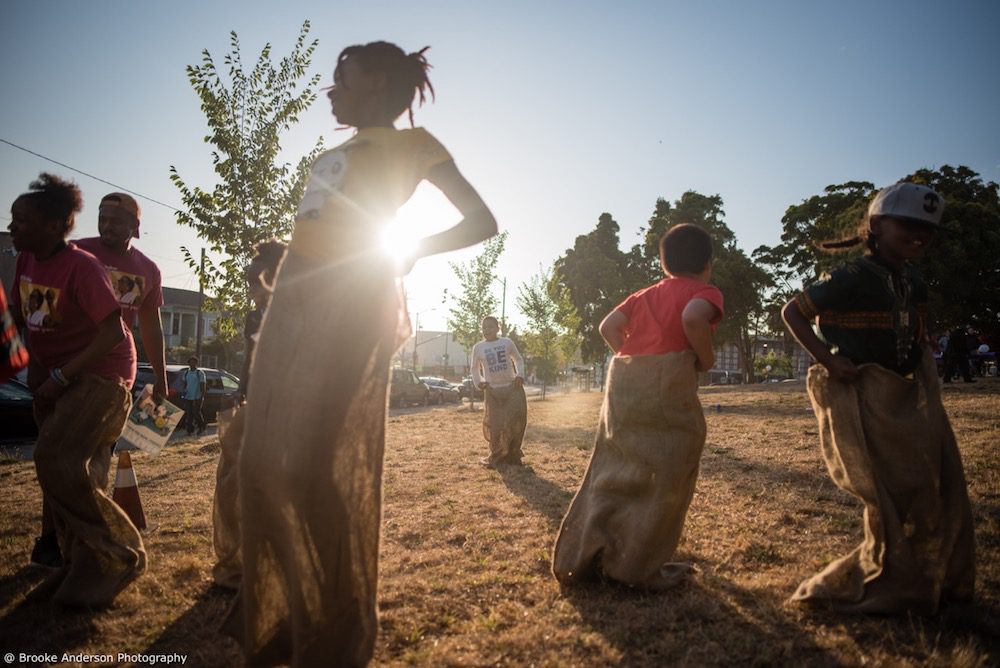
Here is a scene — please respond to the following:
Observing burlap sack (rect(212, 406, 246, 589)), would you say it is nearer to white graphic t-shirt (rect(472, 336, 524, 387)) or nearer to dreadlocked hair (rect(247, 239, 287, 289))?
dreadlocked hair (rect(247, 239, 287, 289))

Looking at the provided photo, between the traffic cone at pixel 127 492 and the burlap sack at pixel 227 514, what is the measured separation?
1.87 m

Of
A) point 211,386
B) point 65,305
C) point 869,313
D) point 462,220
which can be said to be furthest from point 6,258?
point 869,313

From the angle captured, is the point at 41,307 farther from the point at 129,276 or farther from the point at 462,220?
the point at 462,220

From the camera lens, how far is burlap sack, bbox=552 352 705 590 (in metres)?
3.12

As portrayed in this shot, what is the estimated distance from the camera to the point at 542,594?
3.20m

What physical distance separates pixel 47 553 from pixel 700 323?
4044 mm

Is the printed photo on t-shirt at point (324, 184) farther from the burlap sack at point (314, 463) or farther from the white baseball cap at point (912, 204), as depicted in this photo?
the white baseball cap at point (912, 204)

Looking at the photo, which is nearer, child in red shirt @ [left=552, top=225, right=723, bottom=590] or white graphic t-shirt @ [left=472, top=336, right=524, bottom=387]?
child in red shirt @ [left=552, top=225, right=723, bottom=590]

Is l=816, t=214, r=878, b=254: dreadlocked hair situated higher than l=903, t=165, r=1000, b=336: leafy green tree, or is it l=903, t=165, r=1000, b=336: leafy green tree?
l=903, t=165, r=1000, b=336: leafy green tree

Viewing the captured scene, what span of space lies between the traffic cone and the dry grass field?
0.19m

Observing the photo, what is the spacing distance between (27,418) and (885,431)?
1402 cm

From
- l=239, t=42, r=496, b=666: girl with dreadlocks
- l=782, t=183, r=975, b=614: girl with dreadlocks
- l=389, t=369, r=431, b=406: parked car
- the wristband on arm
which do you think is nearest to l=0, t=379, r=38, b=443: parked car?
the wristband on arm

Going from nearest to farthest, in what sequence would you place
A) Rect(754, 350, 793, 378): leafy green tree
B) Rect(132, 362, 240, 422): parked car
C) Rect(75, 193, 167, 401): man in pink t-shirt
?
Rect(75, 193, 167, 401): man in pink t-shirt → Rect(132, 362, 240, 422): parked car → Rect(754, 350, 793, 378): leafy green tree

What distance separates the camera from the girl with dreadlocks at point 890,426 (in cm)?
276
